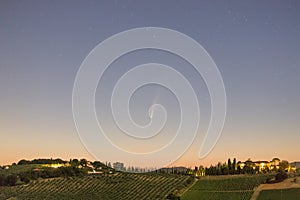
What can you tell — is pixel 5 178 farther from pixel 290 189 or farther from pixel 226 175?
pixel 290 189

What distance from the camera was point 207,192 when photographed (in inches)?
360

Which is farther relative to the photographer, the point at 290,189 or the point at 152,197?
the point at 152,197

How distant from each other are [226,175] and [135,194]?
267 cm

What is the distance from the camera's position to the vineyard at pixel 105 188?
1055cm

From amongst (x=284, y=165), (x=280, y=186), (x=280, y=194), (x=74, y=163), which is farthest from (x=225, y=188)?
(x=74, y=163)

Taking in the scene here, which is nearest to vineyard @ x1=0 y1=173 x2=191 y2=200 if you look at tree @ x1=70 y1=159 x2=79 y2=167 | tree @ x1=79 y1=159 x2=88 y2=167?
tree @ x1=70 y1=159 x2=79 y2=167

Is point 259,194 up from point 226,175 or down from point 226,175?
down

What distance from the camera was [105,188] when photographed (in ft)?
38.4

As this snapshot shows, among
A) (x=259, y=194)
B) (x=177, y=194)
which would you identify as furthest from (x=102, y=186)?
(x=259, y=194)

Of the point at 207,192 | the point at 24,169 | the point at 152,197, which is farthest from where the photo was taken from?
the point at 24,169

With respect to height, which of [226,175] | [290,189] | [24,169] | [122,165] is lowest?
[122,165]

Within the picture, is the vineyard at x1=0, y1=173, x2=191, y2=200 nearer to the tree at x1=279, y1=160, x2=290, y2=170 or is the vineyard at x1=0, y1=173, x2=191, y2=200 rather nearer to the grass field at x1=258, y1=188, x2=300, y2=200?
the grass field at x1=258, y1=188, x2=300, y2=200

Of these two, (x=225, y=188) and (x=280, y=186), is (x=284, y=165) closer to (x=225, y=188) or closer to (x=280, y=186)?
(x=280, y=186)

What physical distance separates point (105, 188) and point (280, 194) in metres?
5.58
